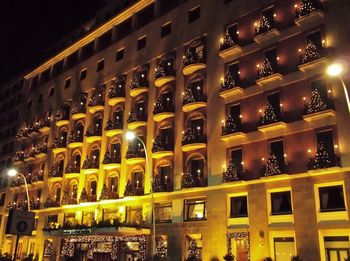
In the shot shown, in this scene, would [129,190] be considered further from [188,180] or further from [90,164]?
[90,164]

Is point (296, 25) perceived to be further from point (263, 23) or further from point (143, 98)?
point (143, 98)

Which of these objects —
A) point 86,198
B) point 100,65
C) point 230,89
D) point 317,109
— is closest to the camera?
point 317,109

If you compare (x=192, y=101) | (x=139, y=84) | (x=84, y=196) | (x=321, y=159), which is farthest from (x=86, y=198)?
(x=321, y=159)

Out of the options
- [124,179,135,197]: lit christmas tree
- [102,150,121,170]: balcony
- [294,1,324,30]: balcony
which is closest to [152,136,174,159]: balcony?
[124,179,135,197]: lit christmas tree

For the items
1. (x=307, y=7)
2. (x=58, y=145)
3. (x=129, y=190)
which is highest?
(x=307, y=7)

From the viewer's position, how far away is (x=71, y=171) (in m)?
43.0

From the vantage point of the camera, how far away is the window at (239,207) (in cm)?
2798

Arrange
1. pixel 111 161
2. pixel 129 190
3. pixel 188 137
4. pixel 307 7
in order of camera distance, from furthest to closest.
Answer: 1. pixel 111 161
2. pixel 129 190
3. pixel 188 137
4. pixel 307 7

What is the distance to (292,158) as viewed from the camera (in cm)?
2608

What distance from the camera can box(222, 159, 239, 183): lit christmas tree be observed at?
93.2ft

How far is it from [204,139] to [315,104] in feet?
31.6

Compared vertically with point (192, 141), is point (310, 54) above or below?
above

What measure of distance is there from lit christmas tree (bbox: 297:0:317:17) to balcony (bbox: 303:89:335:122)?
5.71 meters

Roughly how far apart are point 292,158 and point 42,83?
41644 millimetres
